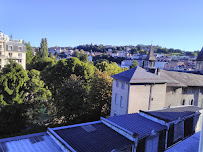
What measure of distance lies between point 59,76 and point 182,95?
79.6ft

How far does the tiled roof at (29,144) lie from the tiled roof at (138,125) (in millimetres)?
4528

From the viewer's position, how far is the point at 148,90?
19.7 meters

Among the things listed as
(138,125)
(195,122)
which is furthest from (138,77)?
(138,125)

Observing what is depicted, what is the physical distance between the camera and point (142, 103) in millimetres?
19547

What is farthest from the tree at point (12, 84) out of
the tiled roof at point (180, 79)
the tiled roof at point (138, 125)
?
the tiled roof at point (180, 79)

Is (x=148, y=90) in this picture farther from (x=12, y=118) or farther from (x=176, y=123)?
(x=12, y=118)

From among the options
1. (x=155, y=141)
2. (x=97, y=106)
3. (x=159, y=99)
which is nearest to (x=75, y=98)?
(x=97, y=106)

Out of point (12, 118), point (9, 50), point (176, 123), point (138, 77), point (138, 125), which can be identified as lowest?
point (12, 118)

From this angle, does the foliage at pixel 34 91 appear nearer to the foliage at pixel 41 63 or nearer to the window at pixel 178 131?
the window at pixel 178 131

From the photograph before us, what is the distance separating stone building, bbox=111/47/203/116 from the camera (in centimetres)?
1891

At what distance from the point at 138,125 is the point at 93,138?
3.49 metres

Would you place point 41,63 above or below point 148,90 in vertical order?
above

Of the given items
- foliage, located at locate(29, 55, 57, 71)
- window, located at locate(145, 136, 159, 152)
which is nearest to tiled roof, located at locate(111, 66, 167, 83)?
window, located at locate(145, 136, 159, 152)

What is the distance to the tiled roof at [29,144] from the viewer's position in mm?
8344
